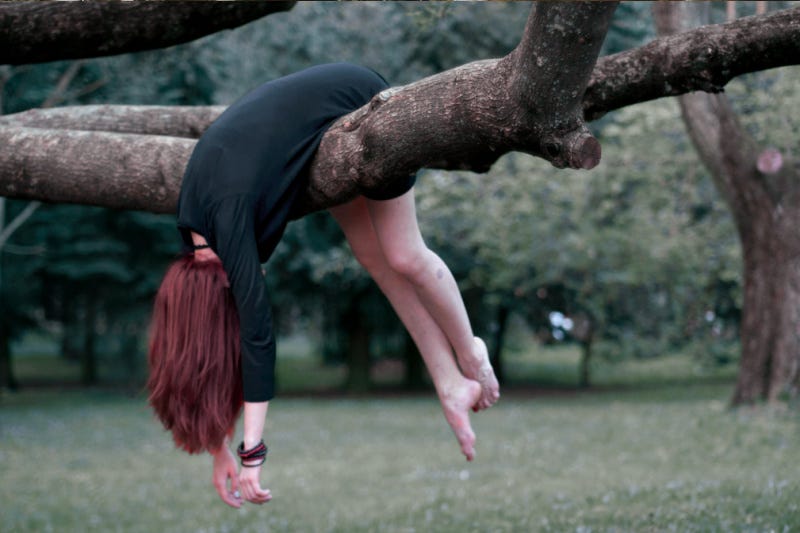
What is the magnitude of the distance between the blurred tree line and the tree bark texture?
0.59 meters

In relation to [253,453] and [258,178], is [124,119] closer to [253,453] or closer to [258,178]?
[258,178]

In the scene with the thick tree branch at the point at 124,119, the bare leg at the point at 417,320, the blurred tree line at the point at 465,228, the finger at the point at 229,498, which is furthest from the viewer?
the blurred tree line at the point at 465,228

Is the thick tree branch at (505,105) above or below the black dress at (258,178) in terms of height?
above

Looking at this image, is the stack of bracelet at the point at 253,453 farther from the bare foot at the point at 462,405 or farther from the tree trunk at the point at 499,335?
the tree trunk at the point at 499,335

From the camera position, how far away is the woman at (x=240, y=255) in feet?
11.9

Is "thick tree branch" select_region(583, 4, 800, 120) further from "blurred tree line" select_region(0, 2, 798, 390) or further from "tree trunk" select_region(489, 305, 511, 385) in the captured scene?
"tree trunk" select_region(489, 305, 511, 385)

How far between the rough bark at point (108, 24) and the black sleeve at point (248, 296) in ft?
3.80

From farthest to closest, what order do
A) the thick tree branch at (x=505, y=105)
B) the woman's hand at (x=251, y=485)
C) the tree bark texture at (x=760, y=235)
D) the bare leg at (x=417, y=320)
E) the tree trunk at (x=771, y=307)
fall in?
the tree trunk at (x=771, y=307)
the tree bark texture at (x=760, y=235)
the bare leg at (x=417, y=320)
the woman's hand at (x=251, y=485)
the thick tree branch at (x=505, y=105)

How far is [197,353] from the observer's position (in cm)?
377

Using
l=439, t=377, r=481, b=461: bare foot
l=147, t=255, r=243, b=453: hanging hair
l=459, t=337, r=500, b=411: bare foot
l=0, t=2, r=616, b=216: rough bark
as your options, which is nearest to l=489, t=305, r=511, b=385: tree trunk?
l=459, t=337, r=500, b=411: bare foot

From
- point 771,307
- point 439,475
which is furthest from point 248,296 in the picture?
point 771,307

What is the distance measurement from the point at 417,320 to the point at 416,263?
1.66 ft

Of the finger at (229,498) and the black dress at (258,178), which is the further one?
the finger at (229,498)

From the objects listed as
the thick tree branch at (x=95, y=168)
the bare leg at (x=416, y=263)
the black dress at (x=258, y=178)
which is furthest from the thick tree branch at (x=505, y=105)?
the thick tree branch at (x=95, y=168)
